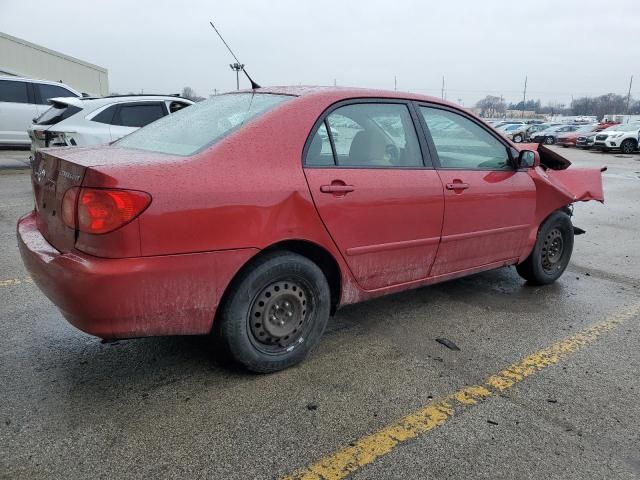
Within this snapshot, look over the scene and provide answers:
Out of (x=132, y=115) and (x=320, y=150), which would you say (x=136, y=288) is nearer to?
(x=320, y=150)

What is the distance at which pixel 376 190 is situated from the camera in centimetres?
317

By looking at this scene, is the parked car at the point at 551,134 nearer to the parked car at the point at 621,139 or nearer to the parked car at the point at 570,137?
the parked car at the point at 570,137

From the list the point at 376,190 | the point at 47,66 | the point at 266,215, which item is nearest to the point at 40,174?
the point at 266,215

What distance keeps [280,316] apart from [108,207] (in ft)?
3.64

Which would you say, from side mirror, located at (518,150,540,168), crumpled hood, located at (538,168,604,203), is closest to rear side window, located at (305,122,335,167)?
side mirror, located at (518,150,540,168)

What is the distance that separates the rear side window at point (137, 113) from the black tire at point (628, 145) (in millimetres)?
24308

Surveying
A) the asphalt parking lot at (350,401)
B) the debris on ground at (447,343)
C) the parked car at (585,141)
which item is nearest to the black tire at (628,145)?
the parked car at (585,141)

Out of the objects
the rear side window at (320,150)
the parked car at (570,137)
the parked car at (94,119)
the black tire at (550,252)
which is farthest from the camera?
the parked car at (570,137)

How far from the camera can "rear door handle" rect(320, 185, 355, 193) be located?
2.94 metres

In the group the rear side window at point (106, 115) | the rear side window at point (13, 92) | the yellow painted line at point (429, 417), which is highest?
the rear side window at point (13, 92)

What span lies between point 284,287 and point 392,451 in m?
1.03

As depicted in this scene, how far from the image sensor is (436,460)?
90.9 inches

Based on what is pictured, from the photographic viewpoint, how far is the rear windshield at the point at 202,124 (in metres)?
2.90

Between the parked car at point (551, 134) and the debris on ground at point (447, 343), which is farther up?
the parked car at point (551, 134)
